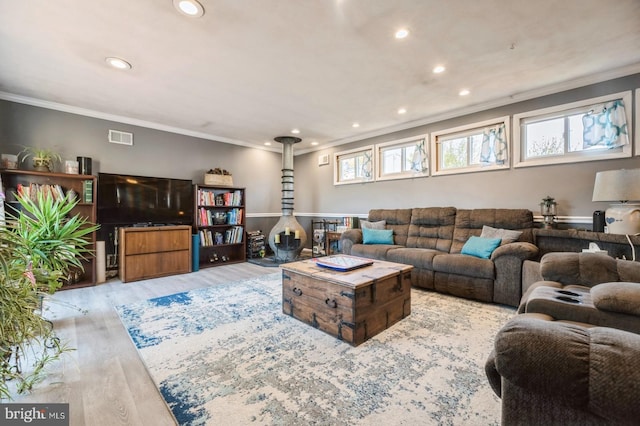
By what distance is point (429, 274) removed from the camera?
10.9 feet

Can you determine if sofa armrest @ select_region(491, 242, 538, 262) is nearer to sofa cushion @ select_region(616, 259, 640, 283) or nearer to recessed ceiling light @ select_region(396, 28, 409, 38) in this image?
sofa cushion @ select_region(616, 259, 640, 283)

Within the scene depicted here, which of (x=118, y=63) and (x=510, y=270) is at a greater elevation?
(x=118, y=63)

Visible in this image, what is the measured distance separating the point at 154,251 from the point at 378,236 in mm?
3464

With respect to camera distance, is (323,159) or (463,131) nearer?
(463,131)

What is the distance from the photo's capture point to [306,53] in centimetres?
251

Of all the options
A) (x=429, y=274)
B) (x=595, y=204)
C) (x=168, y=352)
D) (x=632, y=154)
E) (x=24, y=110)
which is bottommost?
(x=168, y=352)

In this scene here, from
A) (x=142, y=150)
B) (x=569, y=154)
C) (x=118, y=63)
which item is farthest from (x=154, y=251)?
(x=569, y=154)

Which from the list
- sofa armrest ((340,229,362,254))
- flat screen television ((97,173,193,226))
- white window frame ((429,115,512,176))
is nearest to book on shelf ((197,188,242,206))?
flat screen television ((97,173,193,226))

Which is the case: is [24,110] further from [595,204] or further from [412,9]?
[595,204]

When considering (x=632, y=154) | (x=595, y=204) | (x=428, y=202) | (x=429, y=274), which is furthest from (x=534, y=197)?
(x=429, y=274)

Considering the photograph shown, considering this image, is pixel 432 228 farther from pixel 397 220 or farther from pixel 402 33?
pixel 402 33

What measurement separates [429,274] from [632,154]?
241 centimetres

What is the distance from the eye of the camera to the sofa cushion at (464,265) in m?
2.91

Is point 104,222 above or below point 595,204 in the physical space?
below
